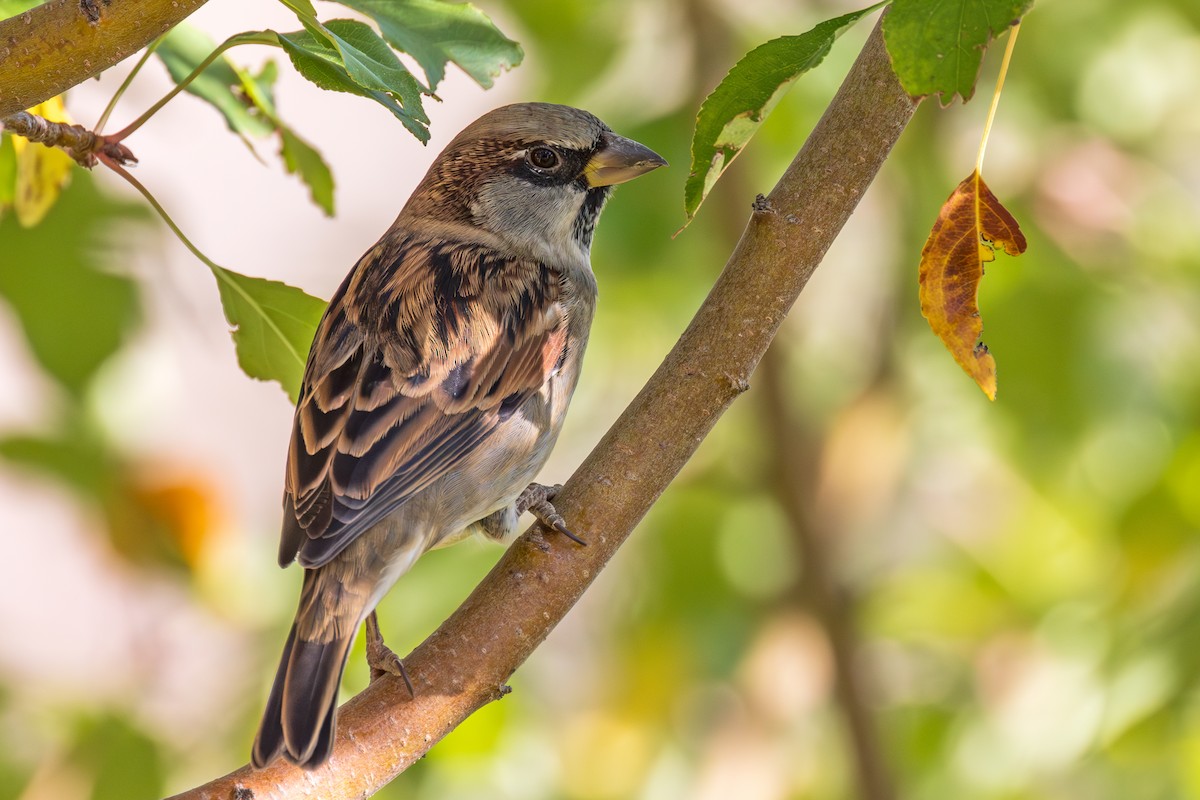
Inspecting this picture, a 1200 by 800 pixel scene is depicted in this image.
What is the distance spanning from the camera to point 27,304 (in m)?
2.36

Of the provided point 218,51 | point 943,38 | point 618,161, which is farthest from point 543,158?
point 943,38

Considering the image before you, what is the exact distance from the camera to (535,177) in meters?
3.09

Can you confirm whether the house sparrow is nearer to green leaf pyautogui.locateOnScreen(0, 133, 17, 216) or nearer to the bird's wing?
the bird's wing

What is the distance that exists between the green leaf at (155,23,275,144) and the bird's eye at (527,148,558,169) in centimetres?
92

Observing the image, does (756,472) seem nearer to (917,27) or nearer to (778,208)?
(778,208)

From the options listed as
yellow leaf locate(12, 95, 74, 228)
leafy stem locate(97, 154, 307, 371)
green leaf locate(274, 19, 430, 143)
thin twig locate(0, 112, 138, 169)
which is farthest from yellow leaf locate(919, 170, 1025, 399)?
yellow leaf locate(12, 95, 74, 228)

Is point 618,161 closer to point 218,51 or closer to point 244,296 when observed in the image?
point 244,296

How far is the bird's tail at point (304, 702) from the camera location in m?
1.80

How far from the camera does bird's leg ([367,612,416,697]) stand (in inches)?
76.2

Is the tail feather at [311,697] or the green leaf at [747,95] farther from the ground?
the green leaf at [747,95]

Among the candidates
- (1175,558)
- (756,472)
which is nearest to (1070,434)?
(1175,558)

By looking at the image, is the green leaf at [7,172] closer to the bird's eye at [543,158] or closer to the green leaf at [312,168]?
the green leaf at [312,168]

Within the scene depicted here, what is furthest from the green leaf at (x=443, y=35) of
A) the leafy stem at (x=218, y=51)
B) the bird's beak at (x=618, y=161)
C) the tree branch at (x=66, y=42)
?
the bird's beak at (x=618, y=161)

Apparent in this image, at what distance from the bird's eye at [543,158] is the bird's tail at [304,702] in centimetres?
123
